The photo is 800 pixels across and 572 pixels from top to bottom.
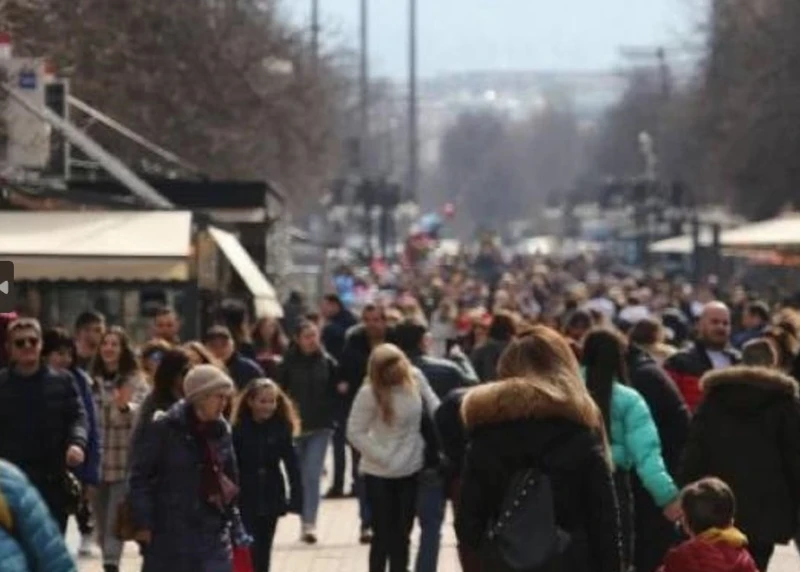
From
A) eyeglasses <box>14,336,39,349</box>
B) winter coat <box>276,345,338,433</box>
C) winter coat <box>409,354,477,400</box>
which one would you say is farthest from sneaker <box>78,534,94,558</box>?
eyeglasses <box>14,336,39,349</box>

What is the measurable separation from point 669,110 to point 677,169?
7.57 ft

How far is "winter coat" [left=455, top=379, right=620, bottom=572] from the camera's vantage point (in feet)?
38.1

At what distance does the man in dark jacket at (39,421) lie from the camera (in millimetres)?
16359

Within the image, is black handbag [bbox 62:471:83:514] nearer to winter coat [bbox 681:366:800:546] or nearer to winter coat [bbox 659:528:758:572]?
winter coat [bbox 681:366:800:546]

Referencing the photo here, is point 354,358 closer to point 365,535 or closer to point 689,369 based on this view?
point 365,535

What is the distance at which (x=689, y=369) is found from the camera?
62.4 feet

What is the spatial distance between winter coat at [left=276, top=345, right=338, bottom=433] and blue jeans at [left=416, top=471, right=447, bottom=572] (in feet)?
18.3

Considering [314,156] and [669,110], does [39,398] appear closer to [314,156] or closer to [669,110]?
[314,156]

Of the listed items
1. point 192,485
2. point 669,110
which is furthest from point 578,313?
point 669,110

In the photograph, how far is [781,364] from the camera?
21203mm

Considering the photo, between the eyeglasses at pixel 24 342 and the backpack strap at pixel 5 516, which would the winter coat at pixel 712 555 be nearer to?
the backpack strap at pixel 5 516

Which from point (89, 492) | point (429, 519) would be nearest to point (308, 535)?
point (89, 492)

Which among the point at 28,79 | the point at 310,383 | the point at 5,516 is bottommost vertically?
the point at 310,383

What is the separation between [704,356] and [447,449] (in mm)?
2964
